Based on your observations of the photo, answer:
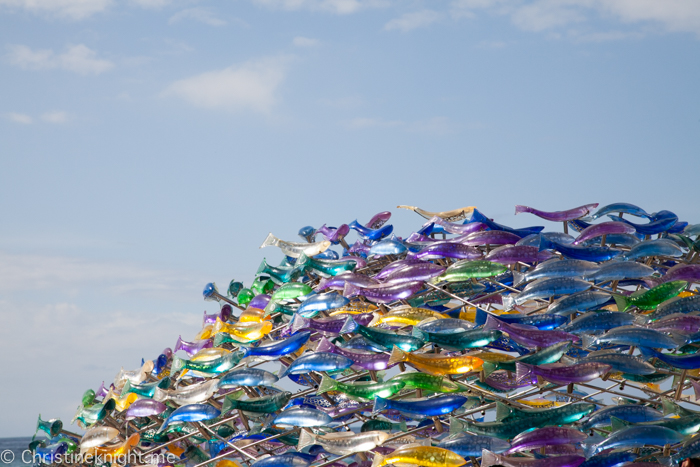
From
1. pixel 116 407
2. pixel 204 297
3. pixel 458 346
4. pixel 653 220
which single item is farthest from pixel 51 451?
pixel 653 220

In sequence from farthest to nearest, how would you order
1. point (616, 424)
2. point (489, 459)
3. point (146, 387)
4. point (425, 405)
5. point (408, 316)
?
point (146, 387) → point (408, 316) → point (425, 405) → point (616, 424) → point (489, 459)

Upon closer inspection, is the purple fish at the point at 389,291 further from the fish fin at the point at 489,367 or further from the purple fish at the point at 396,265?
the fish fin at the point at 489,367

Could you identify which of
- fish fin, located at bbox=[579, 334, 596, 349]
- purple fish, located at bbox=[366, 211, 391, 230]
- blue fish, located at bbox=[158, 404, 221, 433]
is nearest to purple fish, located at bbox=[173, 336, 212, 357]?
blue fish, located at bbox=[158, 404, 221, 433]

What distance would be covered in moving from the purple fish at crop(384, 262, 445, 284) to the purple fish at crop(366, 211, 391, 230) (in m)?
2.12

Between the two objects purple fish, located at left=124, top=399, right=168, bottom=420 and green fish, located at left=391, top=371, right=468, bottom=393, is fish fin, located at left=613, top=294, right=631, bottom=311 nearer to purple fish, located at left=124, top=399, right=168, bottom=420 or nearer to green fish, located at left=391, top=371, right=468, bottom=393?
green fish, located at left=391, top=371, right=468, bottom=393

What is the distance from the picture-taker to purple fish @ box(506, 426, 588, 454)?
21.7 feet

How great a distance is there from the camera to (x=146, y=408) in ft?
30.9

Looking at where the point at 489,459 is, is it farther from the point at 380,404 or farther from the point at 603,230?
the point at 603,230

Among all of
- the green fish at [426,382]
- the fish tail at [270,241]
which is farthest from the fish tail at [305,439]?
the fish tail at [270,241]

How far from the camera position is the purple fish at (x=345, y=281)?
8492 millimetres

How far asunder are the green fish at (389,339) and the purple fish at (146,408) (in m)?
3.31

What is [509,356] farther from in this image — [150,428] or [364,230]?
[150,428]

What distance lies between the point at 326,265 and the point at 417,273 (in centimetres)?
137

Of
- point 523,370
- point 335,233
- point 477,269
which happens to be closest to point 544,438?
point 523,370
